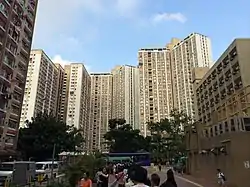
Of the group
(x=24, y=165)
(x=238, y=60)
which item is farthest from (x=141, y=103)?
(x=24, y=165)

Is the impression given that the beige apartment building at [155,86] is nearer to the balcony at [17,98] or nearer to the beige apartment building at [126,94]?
the beige apartment building at [126,94]

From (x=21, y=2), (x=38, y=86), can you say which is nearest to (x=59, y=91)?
(x=38, y=86)

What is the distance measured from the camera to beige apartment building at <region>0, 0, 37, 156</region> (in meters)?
31.8

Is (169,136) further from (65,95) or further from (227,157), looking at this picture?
(227,157)

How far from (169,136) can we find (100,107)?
2551 centimetres

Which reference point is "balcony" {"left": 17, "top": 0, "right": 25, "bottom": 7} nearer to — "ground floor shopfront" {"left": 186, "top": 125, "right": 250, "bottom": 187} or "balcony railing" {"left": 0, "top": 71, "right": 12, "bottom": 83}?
"balcony railing" {"left": 0, "top": 71, "right": 12, "bottom": 83}

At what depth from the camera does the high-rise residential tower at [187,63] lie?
68.4m

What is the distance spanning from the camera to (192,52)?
68.5 meters

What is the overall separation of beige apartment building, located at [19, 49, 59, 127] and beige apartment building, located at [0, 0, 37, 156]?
37.3 ft

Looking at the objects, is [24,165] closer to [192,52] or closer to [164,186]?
[164,186]

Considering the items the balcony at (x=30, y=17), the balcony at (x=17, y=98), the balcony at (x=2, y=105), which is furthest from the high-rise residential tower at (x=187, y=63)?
the balcony at (x=2, y=105)

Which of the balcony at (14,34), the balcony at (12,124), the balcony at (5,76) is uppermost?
the balcony at (14,34)

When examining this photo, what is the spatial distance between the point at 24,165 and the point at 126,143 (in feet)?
156

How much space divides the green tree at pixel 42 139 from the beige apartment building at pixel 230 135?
1792 centimetres
